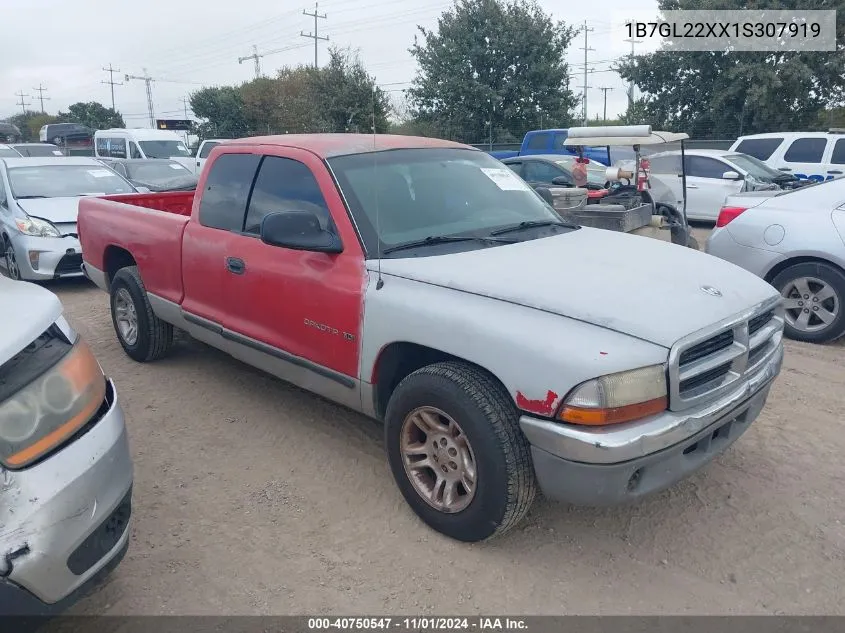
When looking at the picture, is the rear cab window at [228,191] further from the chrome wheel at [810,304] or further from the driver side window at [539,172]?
the driver side window at [539,172]

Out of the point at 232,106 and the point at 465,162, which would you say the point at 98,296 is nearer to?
the point at 465,162

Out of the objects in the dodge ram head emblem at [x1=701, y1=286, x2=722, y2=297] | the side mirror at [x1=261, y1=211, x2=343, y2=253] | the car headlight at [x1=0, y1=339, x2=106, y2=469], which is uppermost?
the side mirror at [x1=261, y1=211, x2=343, y2=253]

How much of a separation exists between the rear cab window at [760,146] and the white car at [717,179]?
1.40 m

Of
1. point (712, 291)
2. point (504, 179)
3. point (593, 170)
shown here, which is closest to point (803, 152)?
point (593, 170)

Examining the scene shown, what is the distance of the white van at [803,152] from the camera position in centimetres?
1282

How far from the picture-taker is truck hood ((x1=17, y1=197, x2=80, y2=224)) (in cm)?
828

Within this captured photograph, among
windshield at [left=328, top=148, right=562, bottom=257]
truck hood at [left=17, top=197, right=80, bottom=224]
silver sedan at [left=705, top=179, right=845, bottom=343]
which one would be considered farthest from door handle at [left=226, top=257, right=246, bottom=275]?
truck hood at [left=17, top=197, right=80, bottom=224]

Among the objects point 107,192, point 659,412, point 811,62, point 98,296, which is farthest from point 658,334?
point 811,62

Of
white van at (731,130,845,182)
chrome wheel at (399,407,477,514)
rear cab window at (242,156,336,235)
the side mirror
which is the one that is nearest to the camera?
chrome wheel at (399,407,477,514)

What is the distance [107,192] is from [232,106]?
29561mm

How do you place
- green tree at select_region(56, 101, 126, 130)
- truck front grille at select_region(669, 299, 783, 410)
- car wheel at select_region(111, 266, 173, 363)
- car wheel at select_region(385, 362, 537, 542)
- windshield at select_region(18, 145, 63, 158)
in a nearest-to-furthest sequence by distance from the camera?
truck front grille at select_region(669, 299, 783, 410)
car wheel at select_region(385, 362, 537, 542)
car wheel at select_region(111, 266, 173, 363)
windshield at select_region(18, 145, 63, 158)
green tree at select_region(56, 101, 126, 130)

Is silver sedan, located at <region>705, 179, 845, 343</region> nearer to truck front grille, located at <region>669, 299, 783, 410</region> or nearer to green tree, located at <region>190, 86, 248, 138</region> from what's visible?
truck front grille, located at <region>669, 299, 783, 410</region>

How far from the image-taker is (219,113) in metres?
36.8

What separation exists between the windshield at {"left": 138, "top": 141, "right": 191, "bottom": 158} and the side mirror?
1909 cm
